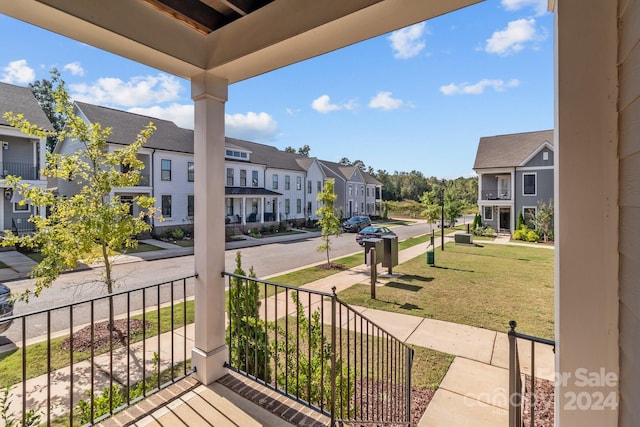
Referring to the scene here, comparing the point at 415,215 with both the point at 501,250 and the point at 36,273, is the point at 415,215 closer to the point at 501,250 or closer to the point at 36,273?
the point at 501,250

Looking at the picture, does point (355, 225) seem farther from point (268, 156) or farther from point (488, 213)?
point (488, 213)

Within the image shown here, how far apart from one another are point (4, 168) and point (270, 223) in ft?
47.9

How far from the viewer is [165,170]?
57.2ft

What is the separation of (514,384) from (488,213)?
78.3ft

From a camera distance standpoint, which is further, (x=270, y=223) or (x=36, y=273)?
(x=270, y=223)

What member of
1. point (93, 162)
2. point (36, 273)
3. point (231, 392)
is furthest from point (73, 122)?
point (231, 392)

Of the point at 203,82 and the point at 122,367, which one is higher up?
the point at 203,82

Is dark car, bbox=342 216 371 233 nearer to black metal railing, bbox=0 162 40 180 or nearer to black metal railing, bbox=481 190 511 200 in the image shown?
black metal railing, bbox=481 190 511 200

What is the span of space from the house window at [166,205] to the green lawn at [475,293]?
45.2 feet

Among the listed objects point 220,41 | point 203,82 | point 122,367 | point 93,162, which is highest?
point 220,41

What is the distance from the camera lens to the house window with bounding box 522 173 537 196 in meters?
19.8

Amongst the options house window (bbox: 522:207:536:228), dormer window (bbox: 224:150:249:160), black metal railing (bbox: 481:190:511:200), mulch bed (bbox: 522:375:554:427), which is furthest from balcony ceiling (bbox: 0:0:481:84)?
black metal railing (bbox: 481:190:511:200)

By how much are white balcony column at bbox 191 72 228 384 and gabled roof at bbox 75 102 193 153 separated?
584 inches

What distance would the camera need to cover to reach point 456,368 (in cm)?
379
